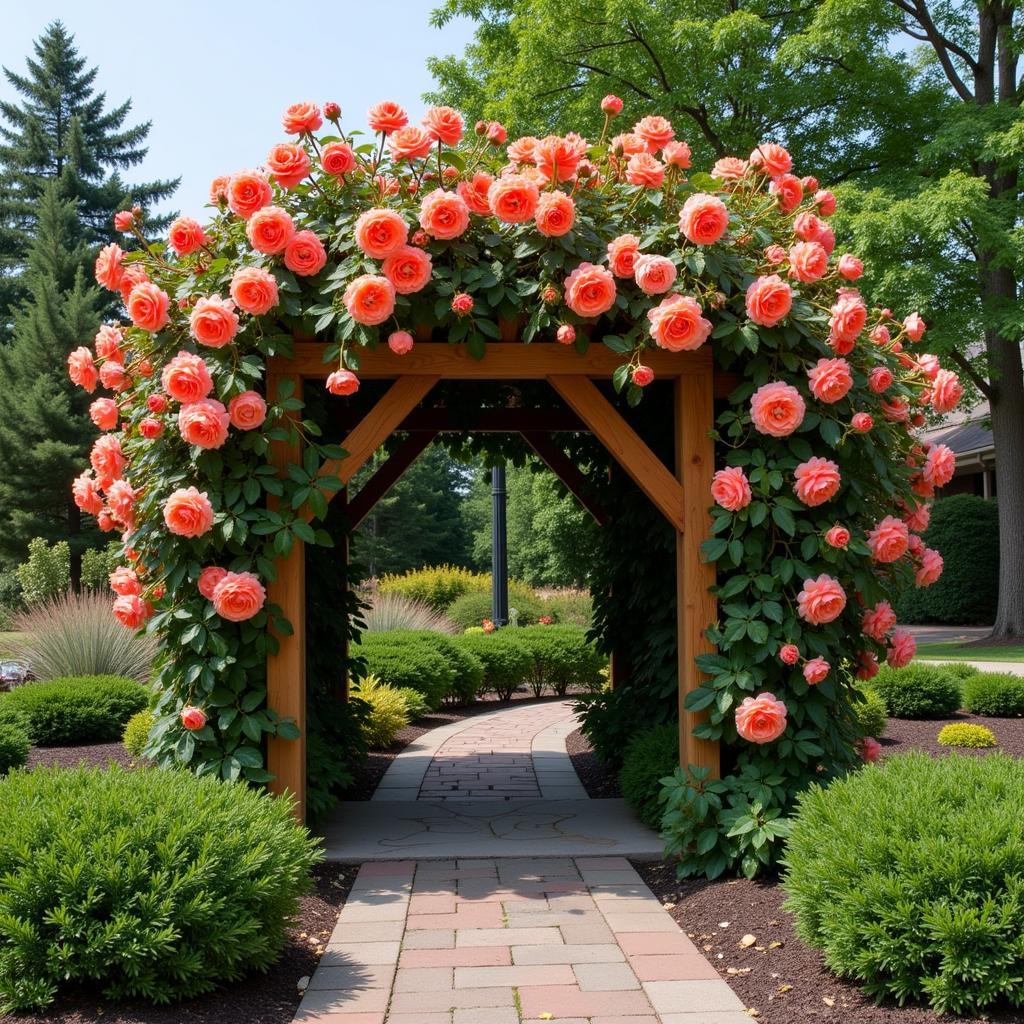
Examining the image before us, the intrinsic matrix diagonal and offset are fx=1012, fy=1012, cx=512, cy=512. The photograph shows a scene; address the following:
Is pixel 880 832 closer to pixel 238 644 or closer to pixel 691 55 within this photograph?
pixel 238 644

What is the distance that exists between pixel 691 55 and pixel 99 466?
13.2 meters

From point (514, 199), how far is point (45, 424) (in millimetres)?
22817

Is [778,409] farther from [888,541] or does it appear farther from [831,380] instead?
[888,541]

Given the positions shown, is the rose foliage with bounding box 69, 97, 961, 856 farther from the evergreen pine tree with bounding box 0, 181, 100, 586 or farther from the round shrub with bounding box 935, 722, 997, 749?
the evergreen pine tree with bounding box 0, 181, 100, 586

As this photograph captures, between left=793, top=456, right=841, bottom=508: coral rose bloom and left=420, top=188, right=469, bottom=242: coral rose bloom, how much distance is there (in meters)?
1.68

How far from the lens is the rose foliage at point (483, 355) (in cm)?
400

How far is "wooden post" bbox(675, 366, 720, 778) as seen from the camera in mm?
4391

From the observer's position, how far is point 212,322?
391 cm

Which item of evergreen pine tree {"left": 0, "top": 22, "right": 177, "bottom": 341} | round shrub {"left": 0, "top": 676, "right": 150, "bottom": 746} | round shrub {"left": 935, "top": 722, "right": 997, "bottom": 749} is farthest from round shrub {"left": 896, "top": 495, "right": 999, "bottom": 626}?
evergreen pine tree {"left": 0, "top": 22, "right": 177, "bottom": 341}

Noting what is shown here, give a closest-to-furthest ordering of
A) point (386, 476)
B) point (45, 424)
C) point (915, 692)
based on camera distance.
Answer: point (386, 476)
point (915, 692)
point (45, 424)

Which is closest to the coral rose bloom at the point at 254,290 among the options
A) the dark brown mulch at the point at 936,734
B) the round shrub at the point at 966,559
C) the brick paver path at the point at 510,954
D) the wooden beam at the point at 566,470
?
the brick paver path at the point at 510,954

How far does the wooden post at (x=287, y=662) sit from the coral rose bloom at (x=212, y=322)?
0.39m

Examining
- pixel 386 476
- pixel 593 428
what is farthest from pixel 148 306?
pixel 386 476

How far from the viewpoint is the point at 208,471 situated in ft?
13.5
